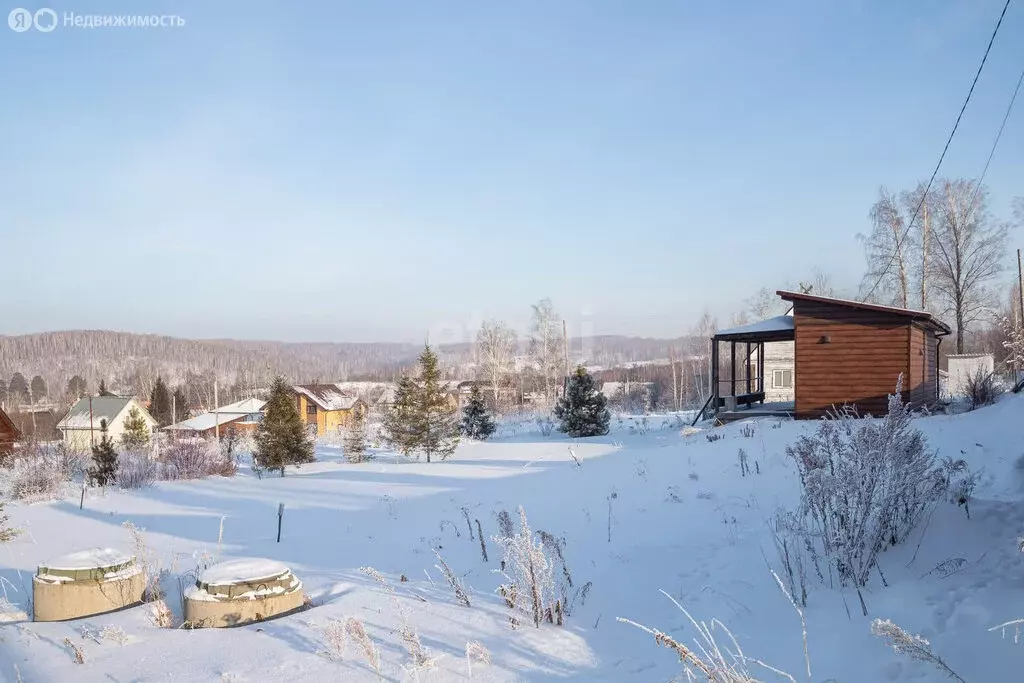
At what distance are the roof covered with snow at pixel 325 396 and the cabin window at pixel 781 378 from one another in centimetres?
2401

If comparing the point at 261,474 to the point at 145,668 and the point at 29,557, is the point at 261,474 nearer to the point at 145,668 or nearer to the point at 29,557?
the point at 29,557

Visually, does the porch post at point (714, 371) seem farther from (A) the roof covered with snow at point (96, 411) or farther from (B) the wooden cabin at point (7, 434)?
(A) the roof covered with snow at point (96, 411)

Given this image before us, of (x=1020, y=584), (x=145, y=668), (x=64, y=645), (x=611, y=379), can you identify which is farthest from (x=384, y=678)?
(x=611, y=379)

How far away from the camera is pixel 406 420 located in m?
18.0

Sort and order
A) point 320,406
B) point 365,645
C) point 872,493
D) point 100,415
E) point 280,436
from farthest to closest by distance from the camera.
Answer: point 320,406
point 100,415
point 280,436
point 872,493
point 365,645

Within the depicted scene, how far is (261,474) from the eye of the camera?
17.4 m

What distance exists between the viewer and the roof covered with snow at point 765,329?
14.4 metres

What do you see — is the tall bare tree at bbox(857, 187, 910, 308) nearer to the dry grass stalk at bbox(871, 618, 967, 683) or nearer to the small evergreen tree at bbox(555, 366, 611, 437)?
the small evergreen tree at bbox(555, 366, 611, 437)

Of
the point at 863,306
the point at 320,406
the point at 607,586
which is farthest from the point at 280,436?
the point at 320,406

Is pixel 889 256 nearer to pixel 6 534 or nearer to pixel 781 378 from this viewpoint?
pixel 781 378

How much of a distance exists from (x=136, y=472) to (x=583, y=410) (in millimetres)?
12417

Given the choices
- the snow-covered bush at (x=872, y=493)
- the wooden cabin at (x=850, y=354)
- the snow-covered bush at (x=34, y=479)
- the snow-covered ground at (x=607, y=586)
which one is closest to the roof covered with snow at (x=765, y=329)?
the wooden cabin at (x=850, y=354)

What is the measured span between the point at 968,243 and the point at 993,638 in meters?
27.6

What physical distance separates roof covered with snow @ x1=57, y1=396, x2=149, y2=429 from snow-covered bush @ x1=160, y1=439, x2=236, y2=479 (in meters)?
18.4
